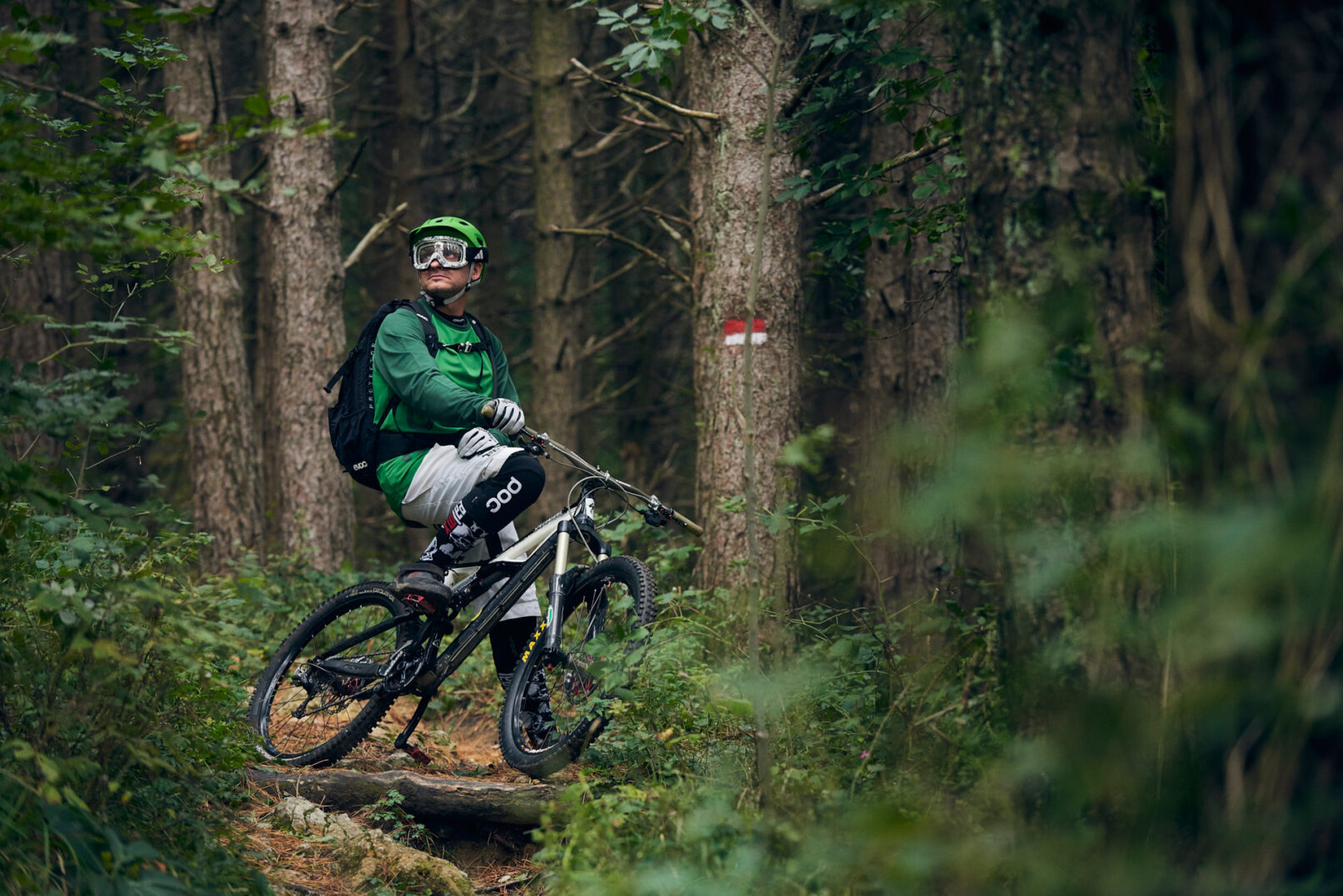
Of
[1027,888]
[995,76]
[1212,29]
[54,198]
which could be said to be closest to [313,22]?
[54,198]

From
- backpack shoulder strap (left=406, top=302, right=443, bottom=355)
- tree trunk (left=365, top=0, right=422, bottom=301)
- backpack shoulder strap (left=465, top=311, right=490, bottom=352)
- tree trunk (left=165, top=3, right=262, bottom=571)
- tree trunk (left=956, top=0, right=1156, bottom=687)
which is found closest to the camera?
tree trunk (left=956, top=0, right=1156, bottom=687)

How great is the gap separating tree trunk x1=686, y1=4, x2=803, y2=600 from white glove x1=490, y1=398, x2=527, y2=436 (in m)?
2.05

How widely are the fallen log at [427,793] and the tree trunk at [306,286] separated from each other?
4829mm

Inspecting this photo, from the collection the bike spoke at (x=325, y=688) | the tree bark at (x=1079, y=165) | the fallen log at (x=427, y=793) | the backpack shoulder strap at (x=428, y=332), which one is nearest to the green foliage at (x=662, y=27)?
the backpack shoulder strap at (x=428, y=332)

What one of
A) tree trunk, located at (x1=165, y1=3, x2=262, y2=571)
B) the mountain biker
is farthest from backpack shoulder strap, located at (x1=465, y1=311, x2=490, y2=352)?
tree trunk, located at (x1=165, y1=3, x2=262, y2=571)

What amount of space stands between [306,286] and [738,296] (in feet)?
15.5

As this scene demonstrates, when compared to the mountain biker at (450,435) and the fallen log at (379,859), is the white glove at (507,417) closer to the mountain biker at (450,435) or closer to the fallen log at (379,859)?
the mountain biker at (450,435)

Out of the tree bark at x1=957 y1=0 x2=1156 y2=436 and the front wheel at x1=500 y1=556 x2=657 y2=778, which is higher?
the tree bark at x1=957 y1=0 x2=1156 y2=436

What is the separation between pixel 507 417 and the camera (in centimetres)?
460

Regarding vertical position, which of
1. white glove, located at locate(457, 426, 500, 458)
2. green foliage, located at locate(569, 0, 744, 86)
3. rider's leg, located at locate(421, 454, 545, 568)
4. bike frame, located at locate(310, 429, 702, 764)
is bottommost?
bike frame, located at locate(310, 429, 702, 764)

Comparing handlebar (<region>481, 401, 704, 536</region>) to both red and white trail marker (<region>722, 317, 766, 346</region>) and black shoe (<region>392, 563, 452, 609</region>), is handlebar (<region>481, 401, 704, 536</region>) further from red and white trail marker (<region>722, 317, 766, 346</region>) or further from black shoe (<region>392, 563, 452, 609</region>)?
red and white trail marker (<region>722, 317, 766, 346</region>)

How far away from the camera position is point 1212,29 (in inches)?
89.5

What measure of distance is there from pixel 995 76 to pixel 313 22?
8234 millimetres

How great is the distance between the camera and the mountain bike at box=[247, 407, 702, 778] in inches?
171
